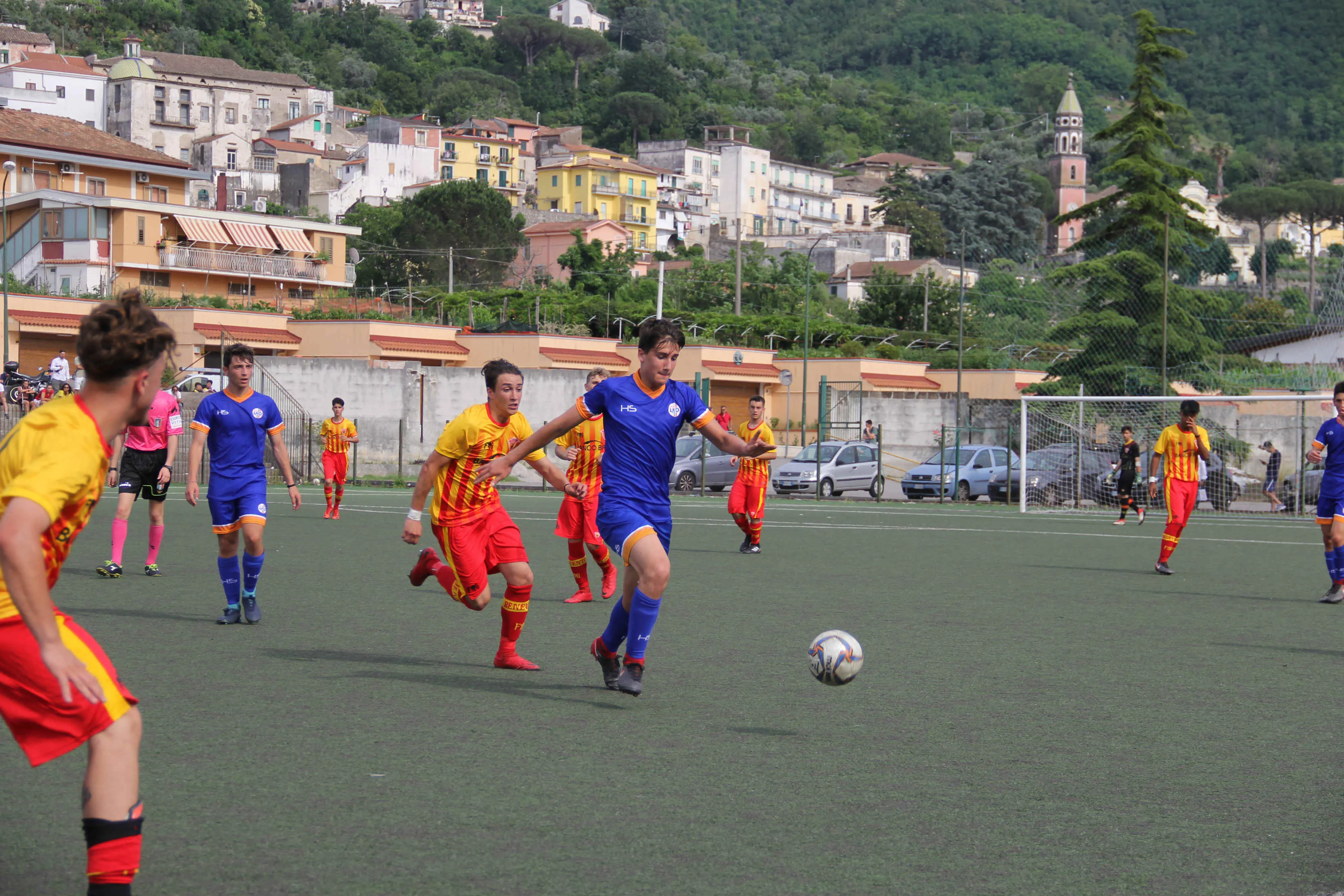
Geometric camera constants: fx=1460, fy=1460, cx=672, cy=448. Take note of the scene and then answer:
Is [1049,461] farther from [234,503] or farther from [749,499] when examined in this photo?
[234,503]

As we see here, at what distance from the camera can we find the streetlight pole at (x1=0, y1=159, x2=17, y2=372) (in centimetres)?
4178

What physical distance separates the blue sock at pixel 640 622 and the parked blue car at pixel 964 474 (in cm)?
2665

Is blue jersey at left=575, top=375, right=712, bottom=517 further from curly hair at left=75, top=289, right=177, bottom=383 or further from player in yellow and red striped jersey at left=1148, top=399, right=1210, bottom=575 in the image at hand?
player in yellow and red striped jersey at left=1148, top=399, right=1210, bottom=575

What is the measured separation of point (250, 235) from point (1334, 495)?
62.9m

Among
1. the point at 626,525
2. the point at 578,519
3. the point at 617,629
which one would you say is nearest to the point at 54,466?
the point at 626,525

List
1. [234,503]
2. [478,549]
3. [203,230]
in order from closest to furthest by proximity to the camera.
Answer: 1. [478,549]
2. [234,503]
3. [203,230]

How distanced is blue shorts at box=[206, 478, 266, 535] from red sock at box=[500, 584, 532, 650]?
2535 mm

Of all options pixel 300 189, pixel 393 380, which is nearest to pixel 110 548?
pixel 393 380

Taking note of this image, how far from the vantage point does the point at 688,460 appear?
1406 inches

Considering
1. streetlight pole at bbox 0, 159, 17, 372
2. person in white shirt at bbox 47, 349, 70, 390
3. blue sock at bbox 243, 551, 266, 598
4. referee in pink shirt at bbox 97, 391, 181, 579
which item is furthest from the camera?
streetlight pole at bbox 0, 159, 17, 372

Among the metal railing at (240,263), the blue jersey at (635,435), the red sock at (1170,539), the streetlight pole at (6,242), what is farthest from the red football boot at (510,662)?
the metal railing at (240,263)

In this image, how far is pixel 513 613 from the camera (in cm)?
880

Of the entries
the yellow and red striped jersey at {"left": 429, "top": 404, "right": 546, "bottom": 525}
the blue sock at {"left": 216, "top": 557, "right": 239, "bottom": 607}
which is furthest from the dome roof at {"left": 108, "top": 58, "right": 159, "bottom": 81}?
the yellow and red striped jersey at {"left": 429, "top": 404, "right": 546, "bottom": 525}

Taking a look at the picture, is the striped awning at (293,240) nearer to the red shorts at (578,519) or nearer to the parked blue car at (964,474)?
the parked blue car at (964,474)
